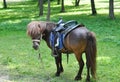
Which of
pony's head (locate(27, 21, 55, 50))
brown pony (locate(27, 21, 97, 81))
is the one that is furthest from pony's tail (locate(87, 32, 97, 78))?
pony's head (locate(27, 21, 55, 50))

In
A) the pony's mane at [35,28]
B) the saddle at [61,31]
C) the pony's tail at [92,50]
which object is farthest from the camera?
the saddle at [61,31]

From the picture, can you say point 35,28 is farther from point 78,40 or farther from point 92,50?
point 92,50

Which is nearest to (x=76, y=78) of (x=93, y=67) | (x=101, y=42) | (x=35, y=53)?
(x=93, y=67)

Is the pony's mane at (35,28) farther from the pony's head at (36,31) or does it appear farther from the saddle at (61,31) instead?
the saddle at (61,31)

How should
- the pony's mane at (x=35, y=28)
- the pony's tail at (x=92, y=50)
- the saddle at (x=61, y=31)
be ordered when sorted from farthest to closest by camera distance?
the saddle at (x=61, y=31)
the pony's mane at (x=35, y=28)
the pony's tail at (x=92, y=50)

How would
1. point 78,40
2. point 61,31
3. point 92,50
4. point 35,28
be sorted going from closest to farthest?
point 92,50 < point 78,40 < point 35,28 < point 61,31

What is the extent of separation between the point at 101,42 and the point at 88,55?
22.9 feet

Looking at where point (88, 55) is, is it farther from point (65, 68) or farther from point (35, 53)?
point (35, 53)

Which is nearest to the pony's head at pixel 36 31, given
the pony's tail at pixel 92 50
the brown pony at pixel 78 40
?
the brown pony at pixel 78 40

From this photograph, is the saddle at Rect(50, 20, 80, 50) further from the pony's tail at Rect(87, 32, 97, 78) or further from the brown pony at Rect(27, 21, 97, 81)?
the pony's tail at Rect(87, 32, 97, 78)

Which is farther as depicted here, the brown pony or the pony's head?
the pony's head

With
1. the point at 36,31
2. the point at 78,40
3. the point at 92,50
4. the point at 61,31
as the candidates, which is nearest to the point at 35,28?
the point at 36,31

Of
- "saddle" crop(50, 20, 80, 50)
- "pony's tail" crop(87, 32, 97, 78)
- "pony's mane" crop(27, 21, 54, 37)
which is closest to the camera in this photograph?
"pony's tail" crop(87, 32, 97, 78)

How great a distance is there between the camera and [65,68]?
9250 mm
